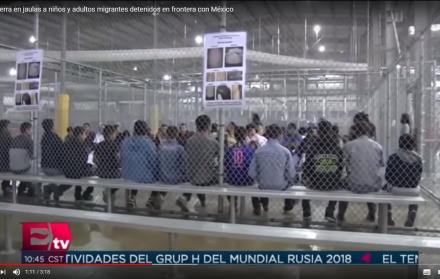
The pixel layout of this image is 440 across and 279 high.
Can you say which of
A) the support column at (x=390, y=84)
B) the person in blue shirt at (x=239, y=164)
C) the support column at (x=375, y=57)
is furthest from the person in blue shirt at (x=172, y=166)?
the support column at (x=375, y=57)

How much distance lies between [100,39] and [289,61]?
24.4ft

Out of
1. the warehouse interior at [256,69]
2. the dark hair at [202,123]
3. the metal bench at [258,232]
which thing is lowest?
the metal bench at [258,232]

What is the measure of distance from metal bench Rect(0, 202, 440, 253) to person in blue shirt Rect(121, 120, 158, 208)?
1.75m

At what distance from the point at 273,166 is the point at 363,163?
112cm

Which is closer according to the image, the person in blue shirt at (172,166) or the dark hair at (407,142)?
the dark hair at (407,142)

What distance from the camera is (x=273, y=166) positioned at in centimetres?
537

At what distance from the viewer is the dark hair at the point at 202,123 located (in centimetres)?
563

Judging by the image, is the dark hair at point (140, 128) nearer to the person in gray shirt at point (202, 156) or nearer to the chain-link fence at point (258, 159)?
the chain-link fence at point (258, 159)

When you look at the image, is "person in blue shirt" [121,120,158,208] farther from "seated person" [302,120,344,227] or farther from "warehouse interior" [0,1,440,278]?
"seated person" [302,120,344,227]

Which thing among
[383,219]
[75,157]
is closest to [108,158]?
[75,157]

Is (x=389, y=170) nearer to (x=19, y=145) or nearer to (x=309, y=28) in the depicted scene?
(x=19, y=145)

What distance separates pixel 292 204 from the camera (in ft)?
22.6

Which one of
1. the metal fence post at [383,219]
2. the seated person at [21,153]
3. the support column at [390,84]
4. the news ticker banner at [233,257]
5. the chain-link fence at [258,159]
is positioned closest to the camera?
the news ticker banner at [233,257]

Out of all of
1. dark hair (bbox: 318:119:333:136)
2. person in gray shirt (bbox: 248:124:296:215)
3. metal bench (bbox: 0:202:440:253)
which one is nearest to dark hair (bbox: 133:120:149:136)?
person in gray shirt (bbox: 248:124:296:215)
